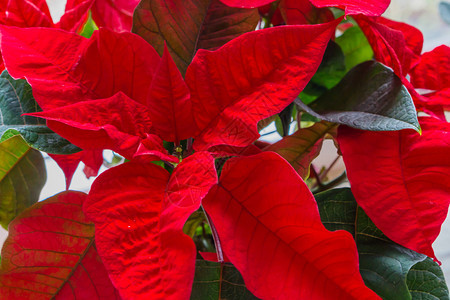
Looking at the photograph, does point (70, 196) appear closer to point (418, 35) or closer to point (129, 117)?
point (129, 117)

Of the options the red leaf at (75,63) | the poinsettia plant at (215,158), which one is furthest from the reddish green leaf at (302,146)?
the red leaf at (75,63)

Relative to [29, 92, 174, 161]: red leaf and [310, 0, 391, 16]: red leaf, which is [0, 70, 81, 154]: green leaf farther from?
[310, 0, 391, 16]: red leaf

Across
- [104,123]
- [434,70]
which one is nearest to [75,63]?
[104,123]

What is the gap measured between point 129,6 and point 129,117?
15 cm

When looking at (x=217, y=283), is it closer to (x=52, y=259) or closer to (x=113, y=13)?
(x=52, y=259)

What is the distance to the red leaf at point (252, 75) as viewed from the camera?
22cm

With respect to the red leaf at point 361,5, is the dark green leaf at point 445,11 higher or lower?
lower

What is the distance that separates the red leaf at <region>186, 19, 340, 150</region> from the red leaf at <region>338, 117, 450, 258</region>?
2.6 inches

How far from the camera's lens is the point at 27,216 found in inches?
10.8

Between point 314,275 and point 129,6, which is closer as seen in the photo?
point 314,275

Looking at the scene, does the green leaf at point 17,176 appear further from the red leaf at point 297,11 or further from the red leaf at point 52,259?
the red leaf at point 297,11

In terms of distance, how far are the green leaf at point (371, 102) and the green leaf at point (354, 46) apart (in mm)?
130

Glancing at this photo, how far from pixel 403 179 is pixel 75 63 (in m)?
Result: 0.20

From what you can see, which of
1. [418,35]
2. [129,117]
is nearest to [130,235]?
[129,117]
